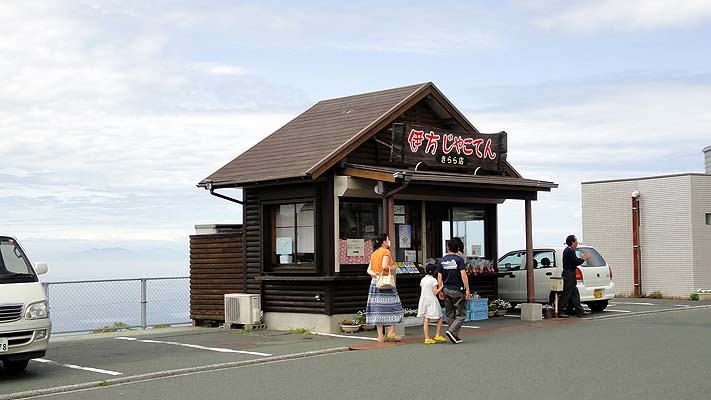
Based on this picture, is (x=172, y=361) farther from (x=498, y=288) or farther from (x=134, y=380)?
(x=498, y=288)

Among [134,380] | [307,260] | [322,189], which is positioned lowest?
[134,380]

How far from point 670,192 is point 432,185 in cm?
1202

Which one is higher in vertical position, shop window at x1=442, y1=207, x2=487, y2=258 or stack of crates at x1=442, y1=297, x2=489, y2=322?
shop window at x1=442, y1=207, x2=487, y2=258

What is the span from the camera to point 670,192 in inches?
1076

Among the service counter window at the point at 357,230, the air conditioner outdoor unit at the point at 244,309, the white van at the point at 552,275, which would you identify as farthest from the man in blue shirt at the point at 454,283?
the white van at the point at 552,275

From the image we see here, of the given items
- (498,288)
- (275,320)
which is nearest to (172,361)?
(275,320)

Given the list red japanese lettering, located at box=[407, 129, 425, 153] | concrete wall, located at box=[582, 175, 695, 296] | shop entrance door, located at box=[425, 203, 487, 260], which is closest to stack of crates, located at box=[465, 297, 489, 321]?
Result: shop entrance door, located at box=[425, 203, 487, 260]

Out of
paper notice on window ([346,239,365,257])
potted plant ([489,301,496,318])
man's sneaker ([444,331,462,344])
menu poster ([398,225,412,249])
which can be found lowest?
man's sneaker ([444,331,462,344])

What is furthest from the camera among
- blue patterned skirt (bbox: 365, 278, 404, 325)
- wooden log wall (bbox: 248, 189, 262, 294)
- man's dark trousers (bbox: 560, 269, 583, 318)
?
man's dark trousers (bbox: 560, 269, 583, 318)

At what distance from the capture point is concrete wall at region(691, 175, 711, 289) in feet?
88.0

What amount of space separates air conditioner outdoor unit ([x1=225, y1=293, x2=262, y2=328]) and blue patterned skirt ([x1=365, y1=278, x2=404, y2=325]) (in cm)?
351

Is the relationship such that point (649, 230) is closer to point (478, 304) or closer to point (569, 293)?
point (569, 293)

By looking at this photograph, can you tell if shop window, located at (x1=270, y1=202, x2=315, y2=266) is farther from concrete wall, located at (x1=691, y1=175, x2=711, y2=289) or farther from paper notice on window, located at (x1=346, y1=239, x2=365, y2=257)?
concrete wall, located at (x1=691, y1=175, x2=711, y2=289)

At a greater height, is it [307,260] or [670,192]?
[670,192]
